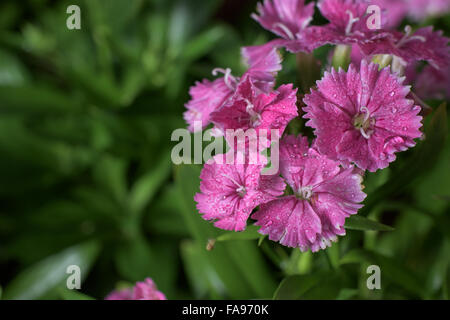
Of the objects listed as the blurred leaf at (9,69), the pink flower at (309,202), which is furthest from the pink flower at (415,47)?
the blurred leaf at (9,69)

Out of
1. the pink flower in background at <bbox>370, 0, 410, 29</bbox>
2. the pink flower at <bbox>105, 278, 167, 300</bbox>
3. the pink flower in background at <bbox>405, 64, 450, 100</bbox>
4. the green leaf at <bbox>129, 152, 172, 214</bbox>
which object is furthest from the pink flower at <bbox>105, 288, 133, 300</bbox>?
the pink flower in background at <bbox>370, 0, 410, 29</bbox>

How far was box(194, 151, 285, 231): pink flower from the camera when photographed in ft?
2.60

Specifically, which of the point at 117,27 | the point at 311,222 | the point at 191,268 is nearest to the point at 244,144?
the point at 311,222

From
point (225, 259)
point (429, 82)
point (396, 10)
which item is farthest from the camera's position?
point (396, 10)

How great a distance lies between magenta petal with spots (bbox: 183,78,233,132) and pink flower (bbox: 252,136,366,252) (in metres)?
0.15

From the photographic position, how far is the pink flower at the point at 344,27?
2.83ft

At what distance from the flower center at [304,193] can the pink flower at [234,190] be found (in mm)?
42

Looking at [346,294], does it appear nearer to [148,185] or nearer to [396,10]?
[148,185]

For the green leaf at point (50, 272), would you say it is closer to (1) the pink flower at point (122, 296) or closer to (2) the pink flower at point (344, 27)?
(1) the pink flower at point (122, 296)

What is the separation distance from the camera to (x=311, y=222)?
0.80m

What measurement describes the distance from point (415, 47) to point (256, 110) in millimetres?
337

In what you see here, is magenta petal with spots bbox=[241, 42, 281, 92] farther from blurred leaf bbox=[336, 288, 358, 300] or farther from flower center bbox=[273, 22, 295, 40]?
blurred leaf bbox=[336, 288, 358, 300]

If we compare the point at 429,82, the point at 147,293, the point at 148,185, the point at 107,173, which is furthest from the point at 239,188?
the point at 107,173

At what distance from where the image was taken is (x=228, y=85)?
3.00 feet
